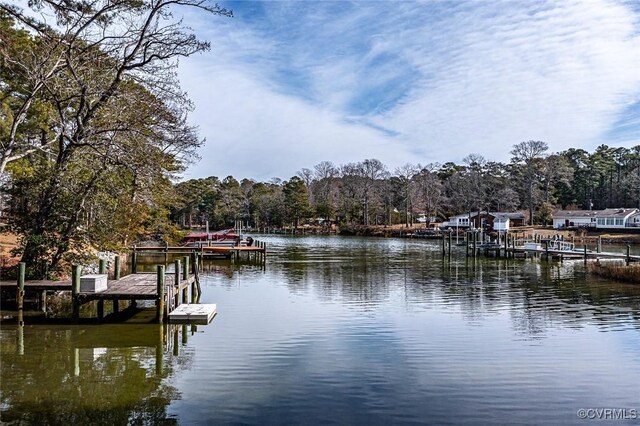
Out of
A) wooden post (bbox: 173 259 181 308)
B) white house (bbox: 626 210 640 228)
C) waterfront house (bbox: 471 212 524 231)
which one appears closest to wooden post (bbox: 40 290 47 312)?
wooden post (bbox: 173 259 181 308)

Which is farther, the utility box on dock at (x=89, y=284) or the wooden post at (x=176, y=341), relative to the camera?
the utility box on dock at (x=89, y=284)

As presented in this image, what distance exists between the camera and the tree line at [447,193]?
3140 inches

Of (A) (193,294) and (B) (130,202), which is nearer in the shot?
(B) (130,202)

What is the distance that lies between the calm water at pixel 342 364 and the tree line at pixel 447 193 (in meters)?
64.2

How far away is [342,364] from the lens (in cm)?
1027

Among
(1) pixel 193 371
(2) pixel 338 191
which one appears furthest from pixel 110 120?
(2) pixel 338 191

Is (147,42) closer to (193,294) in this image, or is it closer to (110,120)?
(110,120)

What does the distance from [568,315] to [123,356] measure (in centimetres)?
1285

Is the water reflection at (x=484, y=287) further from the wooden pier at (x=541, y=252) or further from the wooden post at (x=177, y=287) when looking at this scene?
the wooden post at (x=177, y=287)

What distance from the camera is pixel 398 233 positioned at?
73750mm

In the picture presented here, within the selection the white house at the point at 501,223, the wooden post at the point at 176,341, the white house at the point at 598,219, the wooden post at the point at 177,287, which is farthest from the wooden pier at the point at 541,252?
the white house at the point at 598,219

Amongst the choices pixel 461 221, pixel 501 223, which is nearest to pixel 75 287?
pixel 501 223

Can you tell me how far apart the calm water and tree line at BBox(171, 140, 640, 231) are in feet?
211

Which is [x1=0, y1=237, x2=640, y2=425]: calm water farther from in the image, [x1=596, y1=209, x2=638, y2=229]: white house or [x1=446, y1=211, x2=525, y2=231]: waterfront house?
[x1=596, y1=209, x2=638, y2=229]: white house
